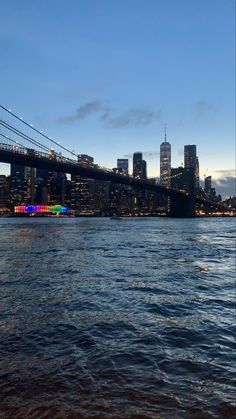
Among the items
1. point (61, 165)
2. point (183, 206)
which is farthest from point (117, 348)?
point (183, 206)

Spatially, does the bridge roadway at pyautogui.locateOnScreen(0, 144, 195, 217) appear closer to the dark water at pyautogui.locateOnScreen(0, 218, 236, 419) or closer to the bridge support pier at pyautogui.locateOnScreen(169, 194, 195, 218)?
the bridge support pier at pyautogui.locateOnScreen(169, 194, 195, 218)

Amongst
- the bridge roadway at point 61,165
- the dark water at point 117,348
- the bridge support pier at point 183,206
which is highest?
the bridge roadway at point 61,165

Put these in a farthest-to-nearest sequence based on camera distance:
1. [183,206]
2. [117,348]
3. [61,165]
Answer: [183,206], [61,165], [117,348]

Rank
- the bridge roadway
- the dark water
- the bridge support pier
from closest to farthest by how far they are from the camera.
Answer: the dark water → the bridge roadway → the bridge support pier

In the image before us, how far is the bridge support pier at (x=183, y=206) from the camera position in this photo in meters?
144

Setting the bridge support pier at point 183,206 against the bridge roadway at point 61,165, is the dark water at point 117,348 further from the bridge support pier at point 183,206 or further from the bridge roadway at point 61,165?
the bridge support pier at point 183,206

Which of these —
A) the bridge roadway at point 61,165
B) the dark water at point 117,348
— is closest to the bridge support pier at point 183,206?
the bridge roadway at point 61,165

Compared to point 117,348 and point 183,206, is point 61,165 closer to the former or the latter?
point 183,206

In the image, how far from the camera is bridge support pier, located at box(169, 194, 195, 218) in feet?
472

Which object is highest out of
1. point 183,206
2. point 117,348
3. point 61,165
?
point 61,165

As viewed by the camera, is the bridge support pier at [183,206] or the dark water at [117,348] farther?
the bridge support pier at [183,206]

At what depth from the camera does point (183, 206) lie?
148 meters

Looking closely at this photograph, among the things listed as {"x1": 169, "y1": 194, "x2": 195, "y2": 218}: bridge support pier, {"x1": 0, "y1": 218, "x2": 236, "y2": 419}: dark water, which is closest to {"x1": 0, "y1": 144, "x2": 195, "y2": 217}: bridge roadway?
{"x1": 169, "y1": 194, "x2": 195, "y2": 218}: bridge support pier

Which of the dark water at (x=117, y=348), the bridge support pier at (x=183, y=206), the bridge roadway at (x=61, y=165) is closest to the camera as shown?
the dark water at (x=117, y=348)
